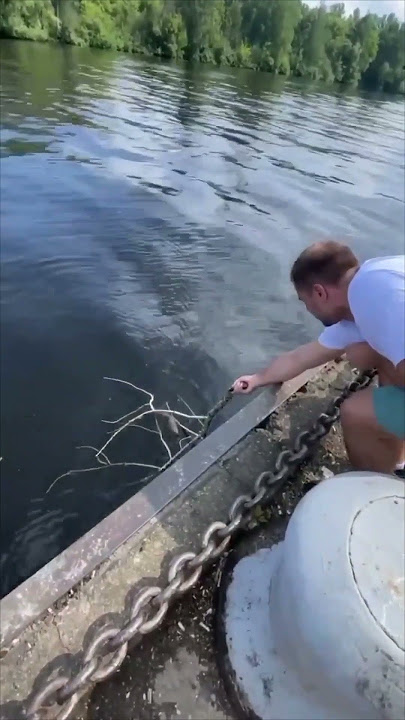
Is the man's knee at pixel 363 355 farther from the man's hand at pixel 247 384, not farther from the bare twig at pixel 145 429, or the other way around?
the bare twig at pixel 145 429

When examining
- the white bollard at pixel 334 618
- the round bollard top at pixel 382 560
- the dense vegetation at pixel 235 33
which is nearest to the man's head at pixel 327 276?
the white bollard at pixel 334 618

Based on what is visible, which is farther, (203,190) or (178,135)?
(178,135)

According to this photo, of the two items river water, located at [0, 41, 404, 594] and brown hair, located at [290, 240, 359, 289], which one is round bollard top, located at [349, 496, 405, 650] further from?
river water, located at [0, 41, 404, 594]

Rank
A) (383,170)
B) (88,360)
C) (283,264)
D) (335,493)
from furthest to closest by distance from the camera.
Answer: (383,170)
(283,264)
(88,360)
(335,493)

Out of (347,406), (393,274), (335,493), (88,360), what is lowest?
(88,360)

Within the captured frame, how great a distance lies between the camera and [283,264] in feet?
28.0

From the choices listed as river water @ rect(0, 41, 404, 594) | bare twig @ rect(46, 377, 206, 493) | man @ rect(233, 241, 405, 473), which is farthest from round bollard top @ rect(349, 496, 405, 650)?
river water @ rect(0, 41, 404, 594)

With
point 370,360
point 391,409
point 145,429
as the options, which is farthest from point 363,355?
→ point 145,429

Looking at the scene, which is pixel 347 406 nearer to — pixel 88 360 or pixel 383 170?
pixel 88 360

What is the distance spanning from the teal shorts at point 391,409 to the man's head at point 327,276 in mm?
474

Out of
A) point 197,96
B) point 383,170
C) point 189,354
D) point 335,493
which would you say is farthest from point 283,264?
point 197,96

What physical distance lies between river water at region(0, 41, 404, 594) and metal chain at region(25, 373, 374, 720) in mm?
1845

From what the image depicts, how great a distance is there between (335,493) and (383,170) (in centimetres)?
1638

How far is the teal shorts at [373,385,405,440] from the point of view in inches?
98.7
